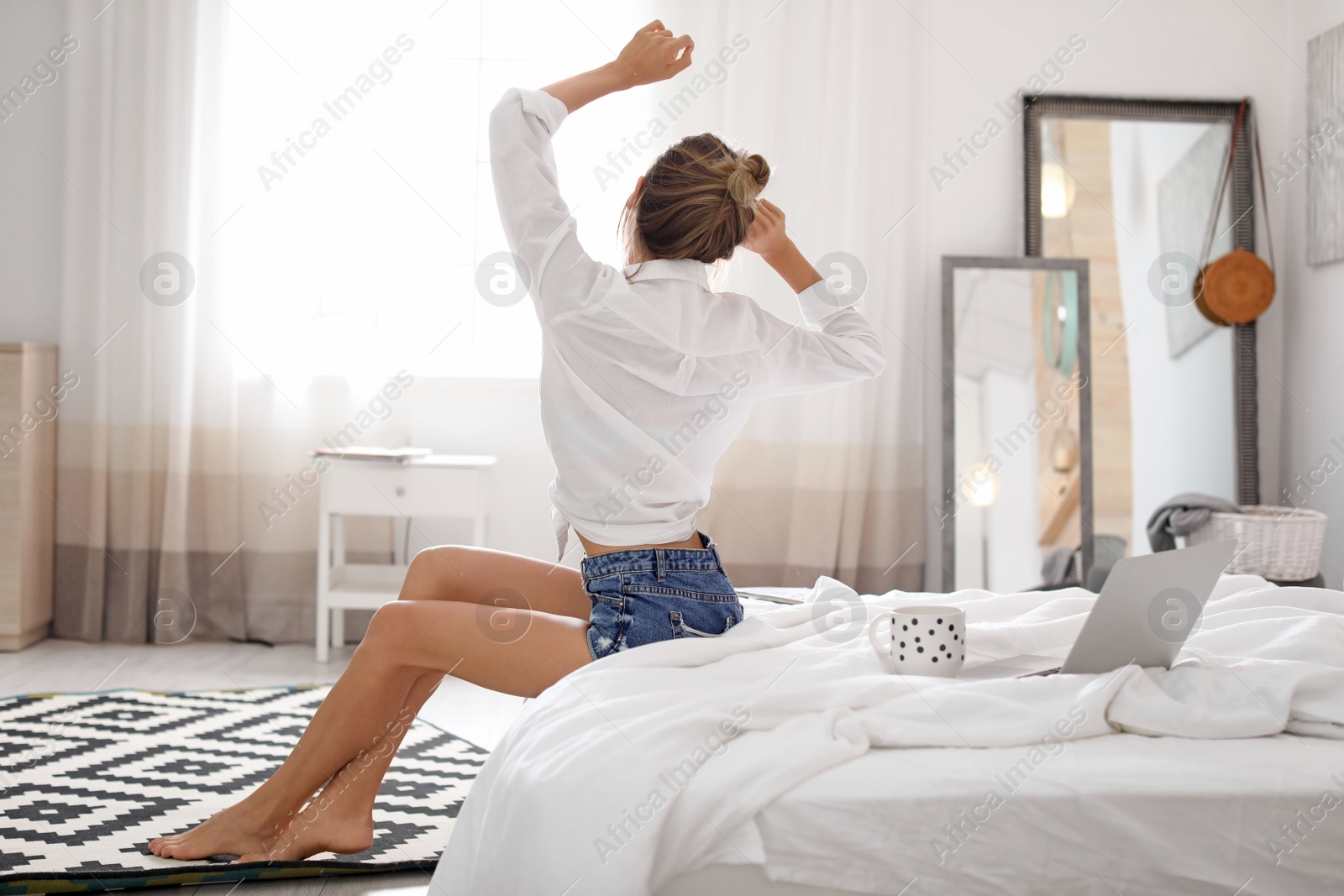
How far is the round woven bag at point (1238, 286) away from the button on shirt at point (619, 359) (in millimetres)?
2610

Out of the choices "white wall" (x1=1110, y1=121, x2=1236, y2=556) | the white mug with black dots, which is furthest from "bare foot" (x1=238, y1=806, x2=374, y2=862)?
"white wall" (x1=1110, y1=121, x2=1236, y2=556)

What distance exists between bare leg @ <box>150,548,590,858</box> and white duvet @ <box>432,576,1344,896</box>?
0.15 meters

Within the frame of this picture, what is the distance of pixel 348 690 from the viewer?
131cm

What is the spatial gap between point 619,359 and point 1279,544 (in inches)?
93.3

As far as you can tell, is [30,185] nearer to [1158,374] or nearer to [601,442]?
[601,442]

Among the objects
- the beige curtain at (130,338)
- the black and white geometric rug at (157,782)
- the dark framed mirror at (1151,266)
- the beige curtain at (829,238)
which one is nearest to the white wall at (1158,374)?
the dark framed mirror at (1151,266)

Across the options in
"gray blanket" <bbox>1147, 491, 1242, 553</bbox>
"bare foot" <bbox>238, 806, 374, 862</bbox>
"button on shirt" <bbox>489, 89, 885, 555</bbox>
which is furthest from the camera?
"gray blanket" <bbox>1147, 491, 1242, 553</bbox>

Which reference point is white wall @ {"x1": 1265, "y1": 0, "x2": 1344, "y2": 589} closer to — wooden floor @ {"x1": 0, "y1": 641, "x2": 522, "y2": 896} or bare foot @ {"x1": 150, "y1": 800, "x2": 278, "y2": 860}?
wooden floor @ {"x1": 0, "y1": 641, "x2": 522, "y2": 896}

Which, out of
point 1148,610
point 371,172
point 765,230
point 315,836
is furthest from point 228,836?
point 371,172

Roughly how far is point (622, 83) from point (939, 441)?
7.38 ft

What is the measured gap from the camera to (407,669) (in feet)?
4.37

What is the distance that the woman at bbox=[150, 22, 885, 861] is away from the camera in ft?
4.22

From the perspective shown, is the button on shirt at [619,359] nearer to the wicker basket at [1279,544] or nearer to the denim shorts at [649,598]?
the denim shorts at [649,598]

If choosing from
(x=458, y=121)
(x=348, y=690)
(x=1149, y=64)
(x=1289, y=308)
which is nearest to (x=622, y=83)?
(x=348, y=690)
